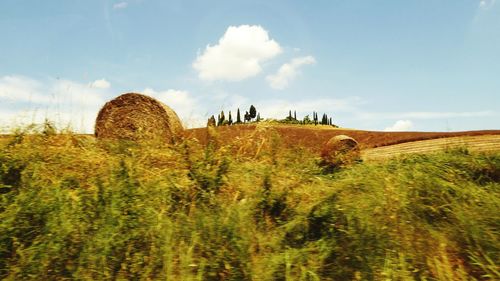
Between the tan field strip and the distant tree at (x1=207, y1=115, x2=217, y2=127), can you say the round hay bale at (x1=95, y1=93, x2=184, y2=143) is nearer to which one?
the distant tree at (x1=207, y1=115, x2=217, y2=127)

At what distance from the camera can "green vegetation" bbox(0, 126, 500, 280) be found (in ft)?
10.9

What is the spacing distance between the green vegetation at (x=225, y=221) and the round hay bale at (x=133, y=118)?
11.4 ft

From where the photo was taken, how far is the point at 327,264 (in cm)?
348

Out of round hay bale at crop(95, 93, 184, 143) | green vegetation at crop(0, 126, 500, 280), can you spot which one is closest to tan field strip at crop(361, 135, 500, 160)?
round hay bale at crop(95, 93, 184, 143)

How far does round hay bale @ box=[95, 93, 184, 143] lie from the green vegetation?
3475 millimetres

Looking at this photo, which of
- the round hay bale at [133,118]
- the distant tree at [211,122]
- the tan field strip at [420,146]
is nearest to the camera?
the distant tree at [211,122]

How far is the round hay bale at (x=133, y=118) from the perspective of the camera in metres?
8.88

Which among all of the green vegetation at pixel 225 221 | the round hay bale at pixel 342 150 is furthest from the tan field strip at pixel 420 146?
the green vegetation at pixel 225 221

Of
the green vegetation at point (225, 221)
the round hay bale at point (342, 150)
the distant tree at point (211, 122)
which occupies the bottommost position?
the green vegetation at point (225, 221)

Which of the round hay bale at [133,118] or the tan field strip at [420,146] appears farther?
the tan field strip at [420,146]

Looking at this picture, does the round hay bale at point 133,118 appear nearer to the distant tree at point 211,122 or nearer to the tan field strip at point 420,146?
the distant tree at point 211,122

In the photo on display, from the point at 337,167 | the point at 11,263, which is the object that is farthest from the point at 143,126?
the point at 11,263

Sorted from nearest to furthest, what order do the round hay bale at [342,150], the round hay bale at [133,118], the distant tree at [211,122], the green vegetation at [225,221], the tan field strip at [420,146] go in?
the green vegetation at [225,221] < the distant tree at [211,122] < the round hay bale at [133,118] < the round hay bale at [342,150] < the tan field strip at [420,146]

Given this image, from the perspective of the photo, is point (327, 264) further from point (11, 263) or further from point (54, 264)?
point (11, 263)
